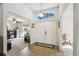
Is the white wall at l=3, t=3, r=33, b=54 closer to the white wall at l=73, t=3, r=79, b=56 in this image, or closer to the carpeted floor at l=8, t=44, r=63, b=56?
the carpeted floor at l=8, t=44, r=63, b=56

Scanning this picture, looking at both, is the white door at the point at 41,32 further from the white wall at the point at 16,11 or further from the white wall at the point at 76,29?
the white wall at the point at 76,29

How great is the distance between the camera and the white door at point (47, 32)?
1.65 m

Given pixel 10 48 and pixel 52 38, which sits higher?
pixel 52 38

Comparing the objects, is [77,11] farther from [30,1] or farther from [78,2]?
[30,1]

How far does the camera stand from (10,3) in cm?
156

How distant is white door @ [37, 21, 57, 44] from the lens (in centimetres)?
165

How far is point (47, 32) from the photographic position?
1680 millimetres

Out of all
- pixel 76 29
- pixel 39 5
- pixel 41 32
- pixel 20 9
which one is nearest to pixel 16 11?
pixel 20 9

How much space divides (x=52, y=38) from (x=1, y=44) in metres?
0.86

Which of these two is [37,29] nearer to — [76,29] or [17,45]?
[17,45]

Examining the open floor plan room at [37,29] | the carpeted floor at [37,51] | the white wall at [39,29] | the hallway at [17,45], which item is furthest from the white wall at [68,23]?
the hallway at [17,45]

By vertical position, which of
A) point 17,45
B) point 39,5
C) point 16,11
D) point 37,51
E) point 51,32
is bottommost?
point 37,51

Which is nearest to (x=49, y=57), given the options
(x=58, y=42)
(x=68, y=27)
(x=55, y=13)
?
(x=58, y=42)

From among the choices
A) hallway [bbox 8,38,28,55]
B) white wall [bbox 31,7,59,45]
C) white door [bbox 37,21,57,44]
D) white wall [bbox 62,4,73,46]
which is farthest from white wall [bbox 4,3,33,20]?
white wall [bbox 62,4,73,46]
